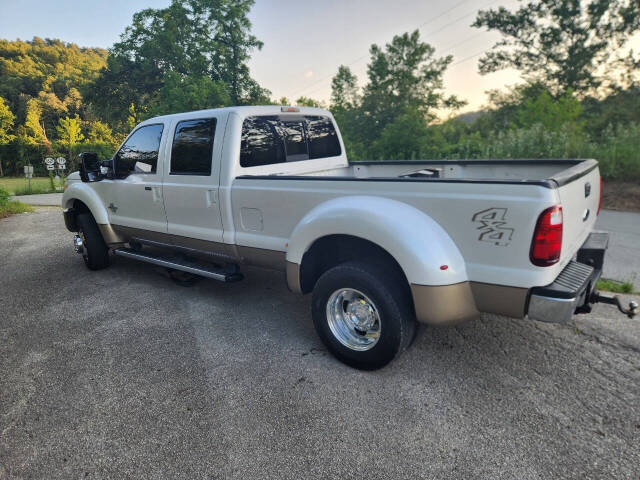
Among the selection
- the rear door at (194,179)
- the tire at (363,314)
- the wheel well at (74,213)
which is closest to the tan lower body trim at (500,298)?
the tire at (363,314)

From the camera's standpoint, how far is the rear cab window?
3760 mm

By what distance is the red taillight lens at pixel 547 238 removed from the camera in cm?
210

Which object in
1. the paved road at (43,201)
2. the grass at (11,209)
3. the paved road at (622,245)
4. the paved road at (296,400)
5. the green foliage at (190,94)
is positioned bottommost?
the paved road at (622,245)

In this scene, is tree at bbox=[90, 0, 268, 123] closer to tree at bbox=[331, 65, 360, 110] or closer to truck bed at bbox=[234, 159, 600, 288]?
tree at bbox=[331, 65, 360, 110]

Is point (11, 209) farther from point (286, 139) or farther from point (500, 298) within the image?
point (500, 298)

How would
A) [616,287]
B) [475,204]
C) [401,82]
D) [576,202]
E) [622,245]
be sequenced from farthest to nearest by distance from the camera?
[401,82], [622,245], [616,287], [576,202], [475,204]

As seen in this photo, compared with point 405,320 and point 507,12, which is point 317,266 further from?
point 507,12

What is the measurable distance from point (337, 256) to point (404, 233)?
86cm

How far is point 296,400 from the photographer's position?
8.54 ft

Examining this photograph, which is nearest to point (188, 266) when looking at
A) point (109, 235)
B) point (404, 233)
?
point (109, 235)

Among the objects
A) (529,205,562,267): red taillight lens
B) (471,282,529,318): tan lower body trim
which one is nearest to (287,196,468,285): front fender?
(471,282,529,318): tan lower body trim

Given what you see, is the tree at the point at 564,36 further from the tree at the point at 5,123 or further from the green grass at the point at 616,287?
the tree at the point at 5,123

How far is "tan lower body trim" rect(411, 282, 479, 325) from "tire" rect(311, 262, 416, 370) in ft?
0.59

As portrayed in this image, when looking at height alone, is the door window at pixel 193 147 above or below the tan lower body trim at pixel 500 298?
above
